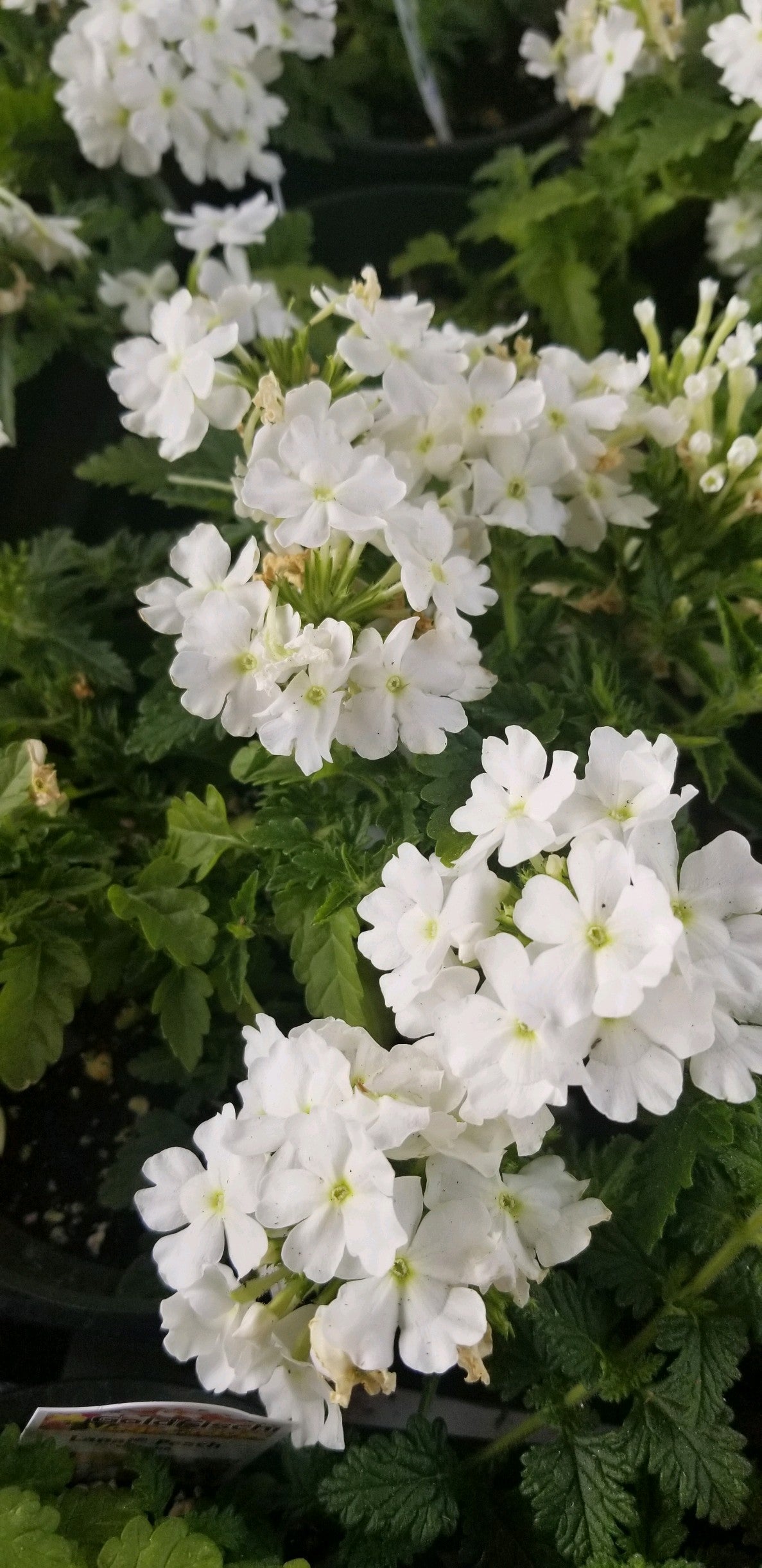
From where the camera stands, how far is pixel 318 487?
2.79 feet

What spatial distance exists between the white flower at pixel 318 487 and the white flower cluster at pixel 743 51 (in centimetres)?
85

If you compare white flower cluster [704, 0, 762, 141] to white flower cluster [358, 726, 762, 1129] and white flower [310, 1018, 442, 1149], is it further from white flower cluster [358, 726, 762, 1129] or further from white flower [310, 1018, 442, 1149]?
white flower [310, 1018, 442, 1149]

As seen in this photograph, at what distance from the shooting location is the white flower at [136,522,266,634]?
0.89 m

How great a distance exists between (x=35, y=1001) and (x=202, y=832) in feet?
0.73

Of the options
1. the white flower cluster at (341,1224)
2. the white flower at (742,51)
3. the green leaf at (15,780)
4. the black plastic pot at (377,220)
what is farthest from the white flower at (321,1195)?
the black plastic pot at (377,220)

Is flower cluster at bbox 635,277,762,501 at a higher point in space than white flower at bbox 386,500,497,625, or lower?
higher

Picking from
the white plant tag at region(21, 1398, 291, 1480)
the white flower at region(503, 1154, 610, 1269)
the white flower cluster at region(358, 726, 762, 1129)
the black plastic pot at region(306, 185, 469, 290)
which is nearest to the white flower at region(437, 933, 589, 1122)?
the white flower cluster at region(358, 726, 762, 1129)

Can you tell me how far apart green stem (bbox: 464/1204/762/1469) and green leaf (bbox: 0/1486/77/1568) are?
36 cm

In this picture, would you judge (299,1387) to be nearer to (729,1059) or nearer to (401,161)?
(729,1059)

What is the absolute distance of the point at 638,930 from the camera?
0.65 meters

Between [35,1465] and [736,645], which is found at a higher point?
[736,645]

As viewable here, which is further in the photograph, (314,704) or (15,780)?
(15,780)

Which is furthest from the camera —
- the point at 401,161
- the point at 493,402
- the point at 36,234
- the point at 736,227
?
the point at 401,161

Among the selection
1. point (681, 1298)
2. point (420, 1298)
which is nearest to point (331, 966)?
point (420, 1298)
